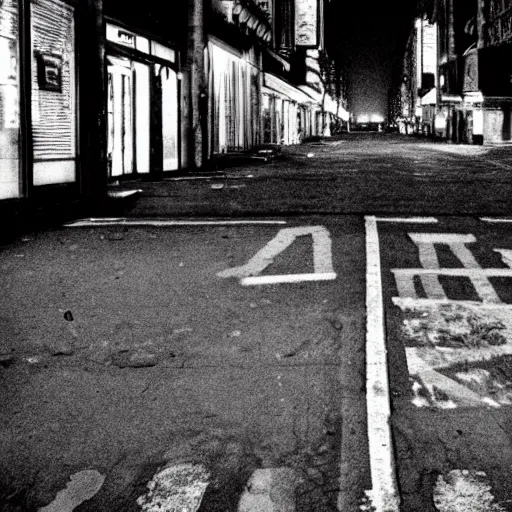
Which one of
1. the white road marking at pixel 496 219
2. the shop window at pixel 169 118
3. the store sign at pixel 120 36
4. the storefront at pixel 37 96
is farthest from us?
the shop window at pixel 169 118

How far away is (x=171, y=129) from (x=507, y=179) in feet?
26.3

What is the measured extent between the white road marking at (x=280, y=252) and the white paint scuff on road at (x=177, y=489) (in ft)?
10.2

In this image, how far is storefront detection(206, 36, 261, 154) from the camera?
23.3m

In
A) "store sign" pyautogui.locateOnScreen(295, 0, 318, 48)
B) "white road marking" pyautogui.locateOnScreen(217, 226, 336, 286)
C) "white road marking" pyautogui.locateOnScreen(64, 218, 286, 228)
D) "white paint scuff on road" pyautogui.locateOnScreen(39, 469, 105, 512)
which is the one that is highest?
"store sign" pyautogui.locateOnScreen(295, 0, 318, 48)

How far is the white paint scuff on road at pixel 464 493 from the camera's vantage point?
257 cm

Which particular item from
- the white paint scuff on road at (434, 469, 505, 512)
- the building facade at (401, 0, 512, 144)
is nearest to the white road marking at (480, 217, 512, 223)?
the white paint scuff on road at (434, 469, 505, 512)

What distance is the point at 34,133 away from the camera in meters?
9.16

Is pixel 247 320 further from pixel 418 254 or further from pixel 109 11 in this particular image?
pixel 109 11

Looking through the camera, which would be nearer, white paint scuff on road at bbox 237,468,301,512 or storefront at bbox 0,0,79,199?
white paint scuff on road at bbox 237,468,301,512

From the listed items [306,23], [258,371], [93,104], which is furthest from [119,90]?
[306,23]

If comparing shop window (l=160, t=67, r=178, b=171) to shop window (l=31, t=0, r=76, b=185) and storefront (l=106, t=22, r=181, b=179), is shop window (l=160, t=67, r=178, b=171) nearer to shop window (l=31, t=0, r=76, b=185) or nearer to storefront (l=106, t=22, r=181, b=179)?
storefront (l=106, t=22, r=181, b=179)

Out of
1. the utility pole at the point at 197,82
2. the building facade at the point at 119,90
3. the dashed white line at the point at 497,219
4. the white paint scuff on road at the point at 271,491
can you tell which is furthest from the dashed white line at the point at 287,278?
the utility pole at the point at 197,82

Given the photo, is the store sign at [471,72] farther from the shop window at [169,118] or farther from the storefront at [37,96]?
the storefront at [37,96]

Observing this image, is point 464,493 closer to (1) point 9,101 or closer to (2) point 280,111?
(1) point 9,101
